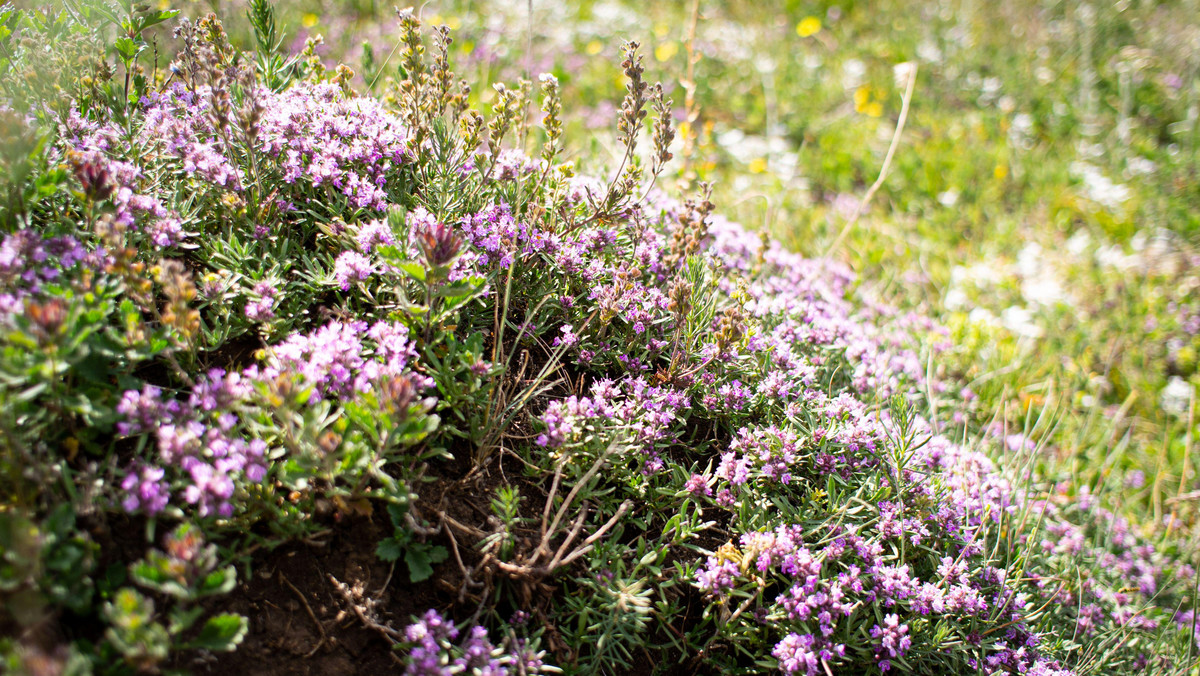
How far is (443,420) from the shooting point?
7.50ft

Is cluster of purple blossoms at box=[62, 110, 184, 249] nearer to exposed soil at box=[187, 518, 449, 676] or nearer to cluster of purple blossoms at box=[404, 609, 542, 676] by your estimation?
exposed soil at box=[187, 518, 449, 676]

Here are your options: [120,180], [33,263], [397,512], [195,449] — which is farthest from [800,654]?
[120,180]

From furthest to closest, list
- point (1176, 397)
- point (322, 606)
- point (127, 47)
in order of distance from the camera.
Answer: point (1176, 397) → point (127, 47) → point (322, 606)

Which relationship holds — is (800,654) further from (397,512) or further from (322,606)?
(322,606)

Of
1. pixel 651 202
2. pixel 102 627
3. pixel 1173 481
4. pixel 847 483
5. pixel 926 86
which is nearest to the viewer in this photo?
pixel 102 627

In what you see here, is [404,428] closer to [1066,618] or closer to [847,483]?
[847,483]

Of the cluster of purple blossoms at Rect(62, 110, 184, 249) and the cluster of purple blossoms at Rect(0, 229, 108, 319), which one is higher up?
the cluster of purple blossoms at Rect(62, 110, 184, 249)

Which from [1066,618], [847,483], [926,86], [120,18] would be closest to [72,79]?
[120,18]

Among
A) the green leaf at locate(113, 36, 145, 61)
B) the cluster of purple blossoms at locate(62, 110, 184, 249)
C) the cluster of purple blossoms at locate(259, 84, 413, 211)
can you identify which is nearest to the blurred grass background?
the cluster of purple blossoms at locate(259, 84, 413, 211)

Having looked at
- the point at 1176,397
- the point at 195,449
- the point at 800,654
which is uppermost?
the point at 195,449

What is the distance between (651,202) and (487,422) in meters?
1.68

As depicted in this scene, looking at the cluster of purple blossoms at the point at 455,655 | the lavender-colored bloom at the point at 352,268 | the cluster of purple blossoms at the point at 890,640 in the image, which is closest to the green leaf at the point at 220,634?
the cluster of purple blossoms at the point at 455,655

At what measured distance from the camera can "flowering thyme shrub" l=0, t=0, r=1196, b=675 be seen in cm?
165

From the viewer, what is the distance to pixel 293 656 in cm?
180
